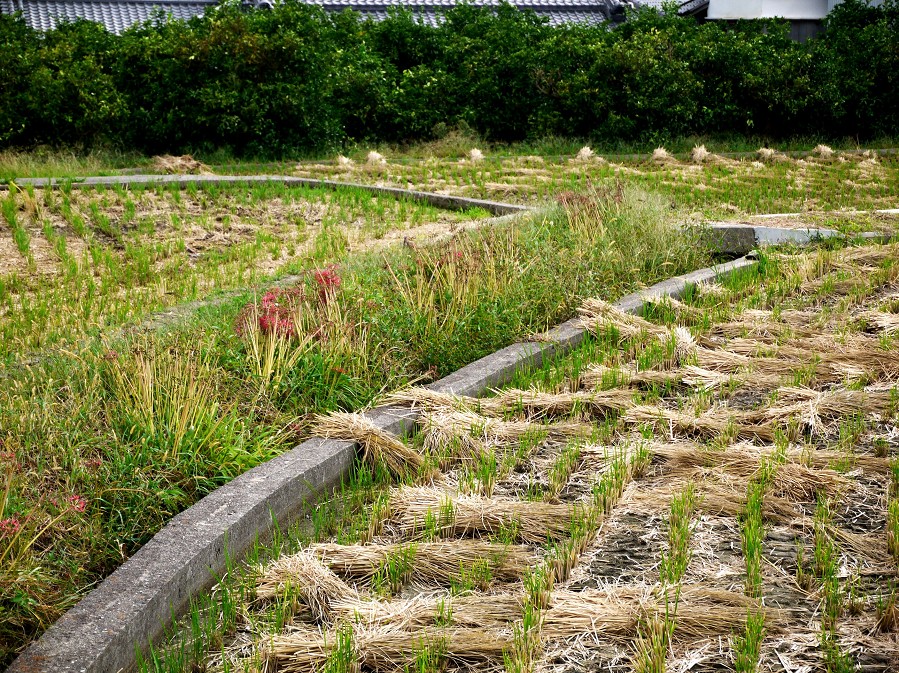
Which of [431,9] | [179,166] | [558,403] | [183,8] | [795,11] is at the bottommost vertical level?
[558,403]

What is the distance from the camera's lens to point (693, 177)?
35.8 feet

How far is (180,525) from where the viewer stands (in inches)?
106

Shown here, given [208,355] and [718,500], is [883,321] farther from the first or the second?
[208,355]

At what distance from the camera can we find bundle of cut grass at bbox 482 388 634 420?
3824 mm

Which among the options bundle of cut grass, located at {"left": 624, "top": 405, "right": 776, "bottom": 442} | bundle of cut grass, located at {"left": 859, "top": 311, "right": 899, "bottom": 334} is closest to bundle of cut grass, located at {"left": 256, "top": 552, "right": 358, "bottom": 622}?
bundle of cut grass, located at {"left": 624, "top": 405, "right": 776, "bottom": 442}

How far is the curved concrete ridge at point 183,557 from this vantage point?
2.16 m

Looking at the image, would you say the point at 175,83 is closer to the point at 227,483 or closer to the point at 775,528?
the point at 227,483

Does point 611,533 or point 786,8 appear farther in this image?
point 786,8

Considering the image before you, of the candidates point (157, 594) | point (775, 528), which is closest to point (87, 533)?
point (157, 594)

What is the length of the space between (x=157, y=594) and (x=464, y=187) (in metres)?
8.49

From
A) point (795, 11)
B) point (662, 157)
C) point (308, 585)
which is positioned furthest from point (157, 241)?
point (795, 11)

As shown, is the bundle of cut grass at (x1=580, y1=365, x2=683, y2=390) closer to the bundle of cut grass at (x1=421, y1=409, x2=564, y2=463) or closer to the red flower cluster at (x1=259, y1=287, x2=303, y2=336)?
the bundle of cut grass at (x1=421, y1=409, x2=564, y2=463)

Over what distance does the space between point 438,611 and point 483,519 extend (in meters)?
0.55

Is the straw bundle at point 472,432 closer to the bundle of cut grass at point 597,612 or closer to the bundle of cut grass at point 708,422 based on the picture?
the bundle of cut grass at point 708,422
